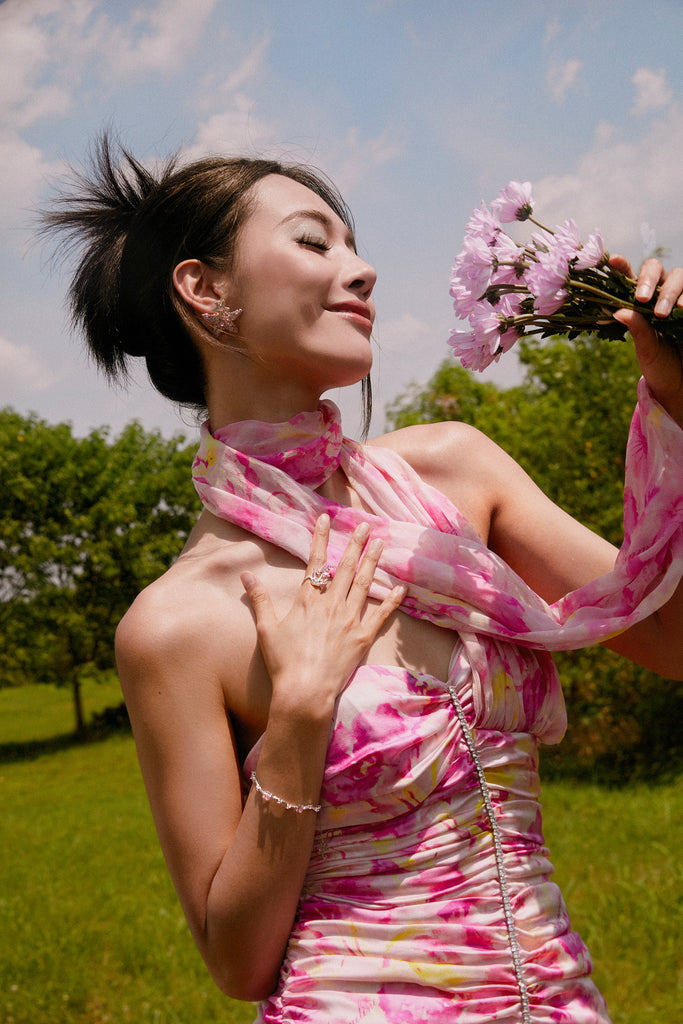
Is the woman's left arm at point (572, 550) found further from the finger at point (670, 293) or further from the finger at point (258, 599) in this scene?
the finger at point (258, 599)

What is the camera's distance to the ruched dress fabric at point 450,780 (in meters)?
1.60

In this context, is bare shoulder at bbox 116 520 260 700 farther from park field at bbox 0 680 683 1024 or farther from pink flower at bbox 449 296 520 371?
park field at bbox 0 680 683 1024

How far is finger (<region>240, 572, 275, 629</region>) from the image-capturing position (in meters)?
1.71

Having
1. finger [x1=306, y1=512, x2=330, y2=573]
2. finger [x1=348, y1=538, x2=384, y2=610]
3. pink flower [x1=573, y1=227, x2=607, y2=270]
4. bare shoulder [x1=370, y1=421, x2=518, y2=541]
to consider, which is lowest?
finger [x1=348, y1=538, x2=384, y2=610]

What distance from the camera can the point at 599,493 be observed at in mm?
7449

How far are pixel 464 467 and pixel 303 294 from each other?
1.87 ft

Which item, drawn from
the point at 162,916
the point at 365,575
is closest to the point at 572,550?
the point at 365,575

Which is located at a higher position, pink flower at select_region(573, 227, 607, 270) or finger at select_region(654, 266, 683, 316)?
pink flower at select_region(573, 227, 607, 270)

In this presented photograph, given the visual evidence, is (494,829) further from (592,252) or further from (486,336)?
(592,252)

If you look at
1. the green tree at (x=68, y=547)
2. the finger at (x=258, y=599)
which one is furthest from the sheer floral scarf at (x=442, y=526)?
the green tree at (x=68, y=547)

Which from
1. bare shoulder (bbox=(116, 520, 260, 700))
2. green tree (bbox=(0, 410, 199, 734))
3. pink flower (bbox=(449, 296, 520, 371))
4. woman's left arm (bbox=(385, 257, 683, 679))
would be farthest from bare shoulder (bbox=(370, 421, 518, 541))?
green tree (bbox=(0, 410, 199, 734))

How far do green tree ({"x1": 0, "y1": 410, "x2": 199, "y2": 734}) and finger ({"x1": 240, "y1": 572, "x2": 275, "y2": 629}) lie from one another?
15.8 meters

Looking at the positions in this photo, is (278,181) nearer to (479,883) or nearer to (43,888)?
(479,883)

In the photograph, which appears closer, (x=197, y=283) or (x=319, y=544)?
(x=319, y=544)
